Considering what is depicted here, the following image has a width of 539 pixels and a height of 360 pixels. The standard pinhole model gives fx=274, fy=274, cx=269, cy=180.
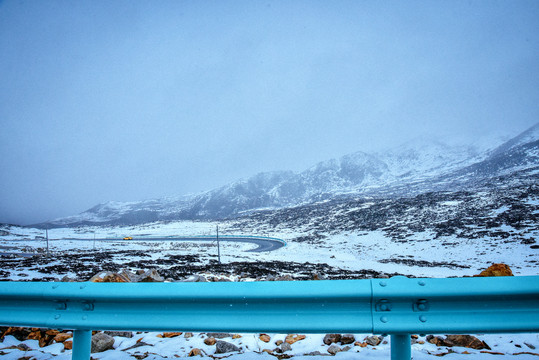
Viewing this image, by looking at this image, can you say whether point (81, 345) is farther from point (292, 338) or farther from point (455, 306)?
point (455, 306)

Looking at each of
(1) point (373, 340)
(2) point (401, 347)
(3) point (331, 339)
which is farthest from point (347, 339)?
(2) point (401, 347)

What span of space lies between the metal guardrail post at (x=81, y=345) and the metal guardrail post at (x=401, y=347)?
8.23ft

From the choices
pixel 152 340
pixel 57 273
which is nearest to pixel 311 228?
pixel 57 273

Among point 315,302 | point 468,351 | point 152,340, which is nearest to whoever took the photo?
point 315,302

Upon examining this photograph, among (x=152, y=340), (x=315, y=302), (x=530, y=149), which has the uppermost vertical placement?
(x=530, y=149)

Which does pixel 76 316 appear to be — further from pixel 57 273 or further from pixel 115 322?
pixel 57 273

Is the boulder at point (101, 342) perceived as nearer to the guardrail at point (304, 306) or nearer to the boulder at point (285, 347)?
the guardrail at point (304, 306)

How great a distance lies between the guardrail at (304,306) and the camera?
1924 mm

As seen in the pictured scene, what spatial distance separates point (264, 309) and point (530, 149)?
217792 millimetres

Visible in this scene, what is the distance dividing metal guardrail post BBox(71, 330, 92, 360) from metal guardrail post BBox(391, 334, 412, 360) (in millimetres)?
2508

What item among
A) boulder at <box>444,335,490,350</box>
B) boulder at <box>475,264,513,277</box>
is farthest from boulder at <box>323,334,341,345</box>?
boulder at <box>475,264,513,277</box>

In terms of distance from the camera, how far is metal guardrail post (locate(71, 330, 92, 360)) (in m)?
2.34

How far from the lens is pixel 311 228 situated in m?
62.7

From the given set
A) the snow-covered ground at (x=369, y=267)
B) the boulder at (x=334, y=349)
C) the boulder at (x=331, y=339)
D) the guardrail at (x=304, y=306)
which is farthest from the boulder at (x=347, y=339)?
the guardrail at (x=304, y=306)
